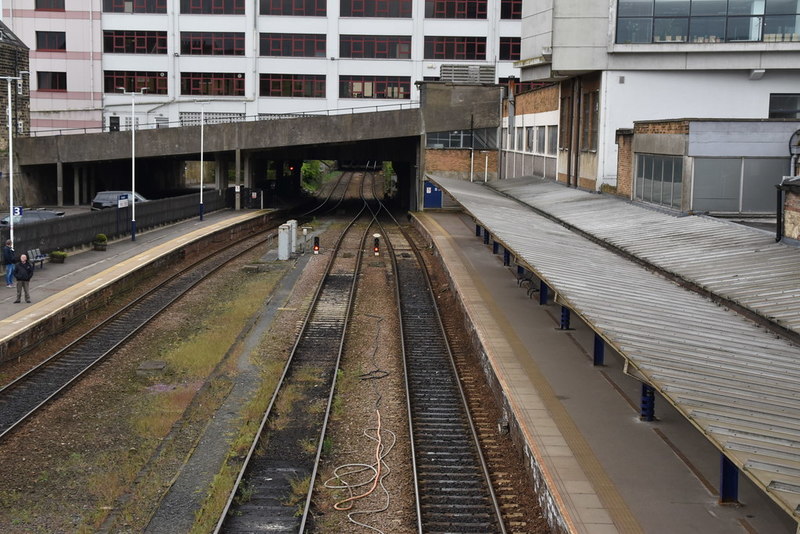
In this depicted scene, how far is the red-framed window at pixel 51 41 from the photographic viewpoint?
2466 inches

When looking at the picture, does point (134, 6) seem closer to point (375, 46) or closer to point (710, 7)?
point (375, 46)

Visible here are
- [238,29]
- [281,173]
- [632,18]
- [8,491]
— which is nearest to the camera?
[8,491]

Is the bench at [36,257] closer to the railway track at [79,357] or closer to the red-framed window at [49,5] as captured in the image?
the railway track at [79,357]

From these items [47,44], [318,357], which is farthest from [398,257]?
[47,44]

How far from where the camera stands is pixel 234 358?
19984 mm

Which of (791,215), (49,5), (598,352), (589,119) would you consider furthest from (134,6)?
(791,215)

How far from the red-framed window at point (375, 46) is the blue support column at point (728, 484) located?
55.2 m

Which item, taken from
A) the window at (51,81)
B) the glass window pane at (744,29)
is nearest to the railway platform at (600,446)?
the glass window pane at (744,29)

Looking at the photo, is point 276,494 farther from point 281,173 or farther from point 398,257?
point 281,173

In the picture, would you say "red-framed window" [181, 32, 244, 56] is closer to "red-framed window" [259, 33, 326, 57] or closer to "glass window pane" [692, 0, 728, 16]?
"red-framed window" [259, 33, 326, 57]

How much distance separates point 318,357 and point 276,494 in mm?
7815

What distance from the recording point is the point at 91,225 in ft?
112

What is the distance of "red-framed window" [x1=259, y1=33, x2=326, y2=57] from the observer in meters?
62.0

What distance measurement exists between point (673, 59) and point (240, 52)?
125 ft
